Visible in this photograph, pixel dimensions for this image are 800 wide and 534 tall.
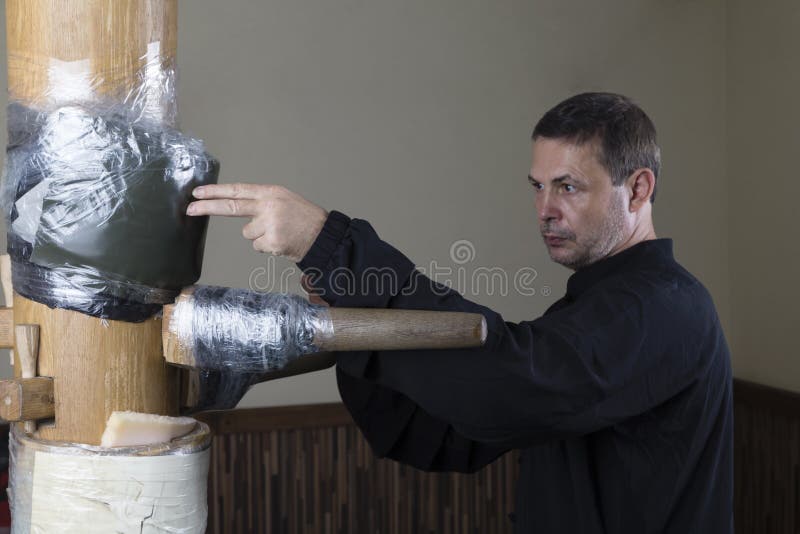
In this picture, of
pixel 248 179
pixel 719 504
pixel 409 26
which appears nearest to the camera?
pixel 719 504

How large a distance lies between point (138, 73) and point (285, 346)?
33 cm

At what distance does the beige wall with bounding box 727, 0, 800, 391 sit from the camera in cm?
297

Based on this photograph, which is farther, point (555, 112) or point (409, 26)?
point (409, 26)

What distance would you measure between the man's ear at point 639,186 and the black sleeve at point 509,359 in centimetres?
28

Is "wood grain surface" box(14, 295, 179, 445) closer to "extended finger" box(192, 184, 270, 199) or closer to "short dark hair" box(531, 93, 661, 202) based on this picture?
"extended finger" box(192, 184, 270, 199)

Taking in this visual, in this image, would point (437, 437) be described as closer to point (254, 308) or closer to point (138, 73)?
point (254, 308)

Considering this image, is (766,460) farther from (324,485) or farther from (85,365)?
(85,365)

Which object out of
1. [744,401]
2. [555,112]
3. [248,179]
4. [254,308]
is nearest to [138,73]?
[254,308]

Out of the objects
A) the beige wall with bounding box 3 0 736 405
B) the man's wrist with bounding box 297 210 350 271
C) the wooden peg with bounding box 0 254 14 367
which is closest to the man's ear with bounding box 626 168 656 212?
the man's wrist with bounding box 297 210 350 271

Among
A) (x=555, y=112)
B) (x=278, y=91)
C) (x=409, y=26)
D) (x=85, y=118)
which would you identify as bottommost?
(x=85, y=118)

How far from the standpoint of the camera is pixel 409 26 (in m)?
3.07

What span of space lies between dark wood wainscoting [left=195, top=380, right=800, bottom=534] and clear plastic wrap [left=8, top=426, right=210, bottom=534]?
208cm

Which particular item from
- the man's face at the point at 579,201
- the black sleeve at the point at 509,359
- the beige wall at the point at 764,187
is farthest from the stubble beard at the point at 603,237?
the beige wall at the point at 764,187

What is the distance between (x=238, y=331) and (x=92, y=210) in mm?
183
